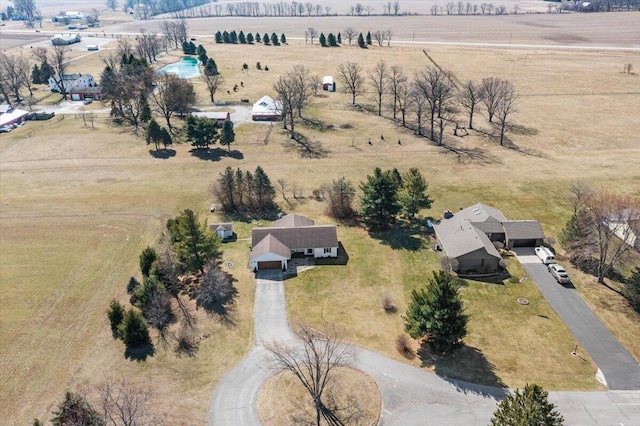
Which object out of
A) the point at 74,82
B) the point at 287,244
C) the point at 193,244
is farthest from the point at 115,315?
the point at 74,82

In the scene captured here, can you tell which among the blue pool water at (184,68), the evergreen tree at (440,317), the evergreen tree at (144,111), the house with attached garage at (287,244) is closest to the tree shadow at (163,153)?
the evergreen tree at (144,111)

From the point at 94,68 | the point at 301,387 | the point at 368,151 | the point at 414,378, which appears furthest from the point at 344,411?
the point at 94,68

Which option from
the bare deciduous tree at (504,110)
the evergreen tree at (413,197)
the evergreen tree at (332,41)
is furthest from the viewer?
the evergreen tree at (332,41)

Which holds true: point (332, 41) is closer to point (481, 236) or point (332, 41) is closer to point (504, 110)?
point (504, 110)

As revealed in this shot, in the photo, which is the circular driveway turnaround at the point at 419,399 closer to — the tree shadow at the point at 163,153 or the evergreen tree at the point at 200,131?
the evergreen tree at the point at 200,131

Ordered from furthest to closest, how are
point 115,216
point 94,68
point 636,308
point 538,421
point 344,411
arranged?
point 94,68
point 115,216
point 636,308
point 344,411
point 538,421

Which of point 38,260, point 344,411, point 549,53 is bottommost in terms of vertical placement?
point 344,411

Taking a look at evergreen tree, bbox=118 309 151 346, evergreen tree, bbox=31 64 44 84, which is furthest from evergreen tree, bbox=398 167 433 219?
evergreen tree, bbox=31 64 44 84

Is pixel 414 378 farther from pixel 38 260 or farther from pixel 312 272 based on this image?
pixel 38 260
